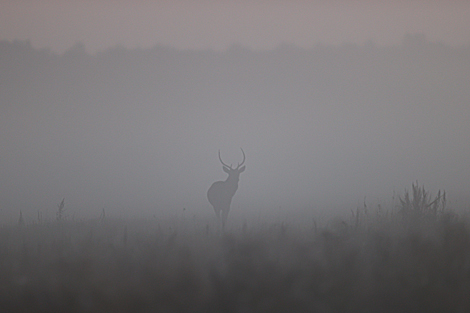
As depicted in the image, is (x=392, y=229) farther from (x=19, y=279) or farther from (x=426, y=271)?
(x=19, y=279)

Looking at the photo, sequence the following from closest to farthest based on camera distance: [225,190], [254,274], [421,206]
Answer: [254,274], [421,206], [225,190]

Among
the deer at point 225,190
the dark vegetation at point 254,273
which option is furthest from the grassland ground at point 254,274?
the deer at point 225,190

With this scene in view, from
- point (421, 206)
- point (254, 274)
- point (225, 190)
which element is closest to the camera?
point (254, 274)

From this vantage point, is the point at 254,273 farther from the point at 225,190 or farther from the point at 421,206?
the point at 225,190

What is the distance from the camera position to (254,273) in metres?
2.23

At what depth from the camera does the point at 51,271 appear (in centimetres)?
237

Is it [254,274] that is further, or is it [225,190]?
[225,190]

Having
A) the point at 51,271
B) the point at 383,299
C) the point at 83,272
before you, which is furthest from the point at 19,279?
the point at 383,299

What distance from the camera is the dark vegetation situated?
2031 millimetres

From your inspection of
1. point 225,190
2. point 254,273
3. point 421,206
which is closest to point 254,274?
point 254,273

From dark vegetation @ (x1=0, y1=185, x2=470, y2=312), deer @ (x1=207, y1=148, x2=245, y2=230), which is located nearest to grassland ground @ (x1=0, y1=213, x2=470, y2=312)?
dark vegetation @ (x1=0, y1=185, x2=470, y2=312)

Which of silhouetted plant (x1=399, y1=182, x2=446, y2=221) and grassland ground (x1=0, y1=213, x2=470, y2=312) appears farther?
silhouetted plant (x1=399, y1=182, x2=446, y2=221)

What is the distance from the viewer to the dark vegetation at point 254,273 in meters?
2.03

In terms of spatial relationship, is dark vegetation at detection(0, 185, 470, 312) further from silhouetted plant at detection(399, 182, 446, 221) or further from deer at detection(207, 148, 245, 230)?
deer at detection(207, 148, 245, 230)
